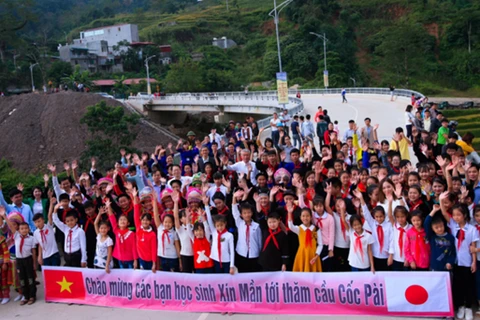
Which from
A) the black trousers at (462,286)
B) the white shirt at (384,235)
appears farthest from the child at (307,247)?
the black trousers at (462,286)

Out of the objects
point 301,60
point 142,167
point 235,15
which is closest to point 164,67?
point 301,60

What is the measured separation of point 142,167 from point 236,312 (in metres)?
4.50

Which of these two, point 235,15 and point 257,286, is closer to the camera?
point 257,286

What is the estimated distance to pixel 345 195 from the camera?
6.97 metres

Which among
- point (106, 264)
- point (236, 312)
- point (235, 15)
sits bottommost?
point (236, 312)

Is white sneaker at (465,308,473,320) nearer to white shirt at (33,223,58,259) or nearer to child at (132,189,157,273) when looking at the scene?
child at (132,189,157,273)

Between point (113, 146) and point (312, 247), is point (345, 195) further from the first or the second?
point (113, 146)

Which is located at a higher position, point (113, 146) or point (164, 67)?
point (164, 67)

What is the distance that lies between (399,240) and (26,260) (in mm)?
5332

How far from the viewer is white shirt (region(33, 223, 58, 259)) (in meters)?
7.21

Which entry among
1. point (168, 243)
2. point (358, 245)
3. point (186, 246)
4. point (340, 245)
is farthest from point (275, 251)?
point (168, 243)

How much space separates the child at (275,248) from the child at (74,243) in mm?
2782

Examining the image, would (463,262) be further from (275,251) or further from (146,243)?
(146,243)

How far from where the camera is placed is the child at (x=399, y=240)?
18.7ft
